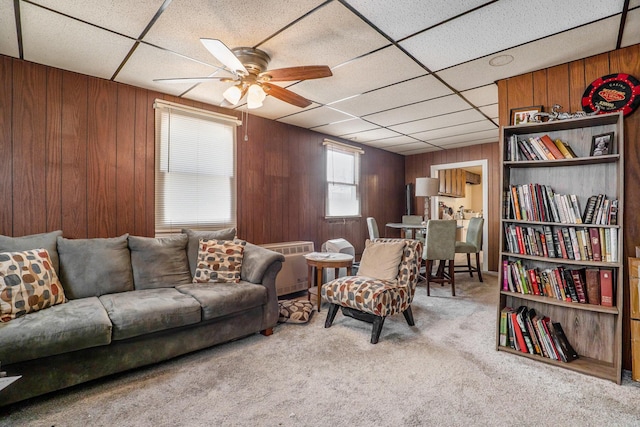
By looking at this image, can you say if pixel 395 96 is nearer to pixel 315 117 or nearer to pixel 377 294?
pixel 315 117

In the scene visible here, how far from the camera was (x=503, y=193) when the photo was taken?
2.57 metres

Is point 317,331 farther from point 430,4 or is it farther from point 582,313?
point 430,4

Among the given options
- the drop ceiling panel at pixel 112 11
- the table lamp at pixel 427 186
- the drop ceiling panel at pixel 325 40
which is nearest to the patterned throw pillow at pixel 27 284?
the drop ceiling panel at pixel 112 11

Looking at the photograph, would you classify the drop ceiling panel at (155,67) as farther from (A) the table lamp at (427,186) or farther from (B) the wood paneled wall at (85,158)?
(A) the table lamp at (427,186)

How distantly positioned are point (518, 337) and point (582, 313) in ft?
1.65

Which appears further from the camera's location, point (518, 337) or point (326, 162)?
point (326, 162)

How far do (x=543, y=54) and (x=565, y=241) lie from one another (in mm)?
1453

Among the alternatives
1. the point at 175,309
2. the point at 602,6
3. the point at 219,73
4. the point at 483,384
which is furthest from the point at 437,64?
the point at 175,309

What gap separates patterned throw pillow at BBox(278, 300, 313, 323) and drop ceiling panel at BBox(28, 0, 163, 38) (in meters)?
2.62

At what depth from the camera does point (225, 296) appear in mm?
2539

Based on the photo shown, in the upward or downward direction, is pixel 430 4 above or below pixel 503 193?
above

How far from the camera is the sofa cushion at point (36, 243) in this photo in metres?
2.27

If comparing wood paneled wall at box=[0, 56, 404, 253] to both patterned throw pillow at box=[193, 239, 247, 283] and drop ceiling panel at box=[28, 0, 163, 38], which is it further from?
drop ceiling panel at box=[28, 0, 163, 38]

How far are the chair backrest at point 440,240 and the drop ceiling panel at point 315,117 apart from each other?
6.14ft
